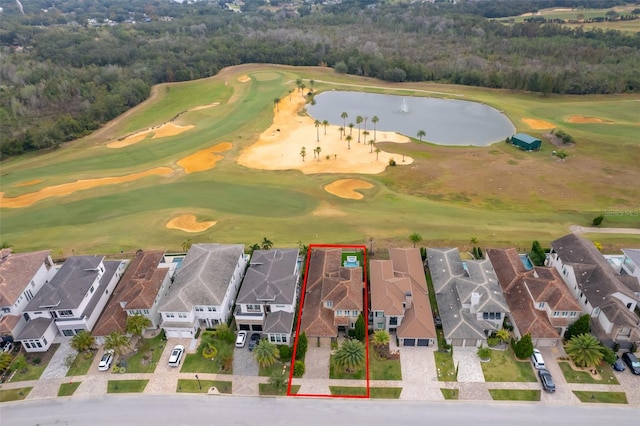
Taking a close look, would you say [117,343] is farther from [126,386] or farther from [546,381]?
[546,381]

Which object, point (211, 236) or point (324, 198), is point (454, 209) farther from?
point (211, 236)

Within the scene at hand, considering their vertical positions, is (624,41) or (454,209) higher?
(624,41)

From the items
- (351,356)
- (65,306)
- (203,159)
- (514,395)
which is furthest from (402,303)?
(203,159)

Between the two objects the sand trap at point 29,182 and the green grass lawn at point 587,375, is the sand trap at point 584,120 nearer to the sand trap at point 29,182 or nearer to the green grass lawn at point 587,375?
the green grass lawn at point 587,375

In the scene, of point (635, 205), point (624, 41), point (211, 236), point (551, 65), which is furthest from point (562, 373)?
point (624, 41)

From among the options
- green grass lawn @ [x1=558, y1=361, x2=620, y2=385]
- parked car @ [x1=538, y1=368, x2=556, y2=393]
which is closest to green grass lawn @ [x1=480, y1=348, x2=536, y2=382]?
parked car @ [x1=538, y1=368, x2=556, y2=393]

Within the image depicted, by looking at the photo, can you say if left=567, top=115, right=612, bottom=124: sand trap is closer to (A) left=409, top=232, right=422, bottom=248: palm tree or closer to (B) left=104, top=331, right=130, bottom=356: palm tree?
(A) left=409, top=232, right=422, bottom=248: palm tree
